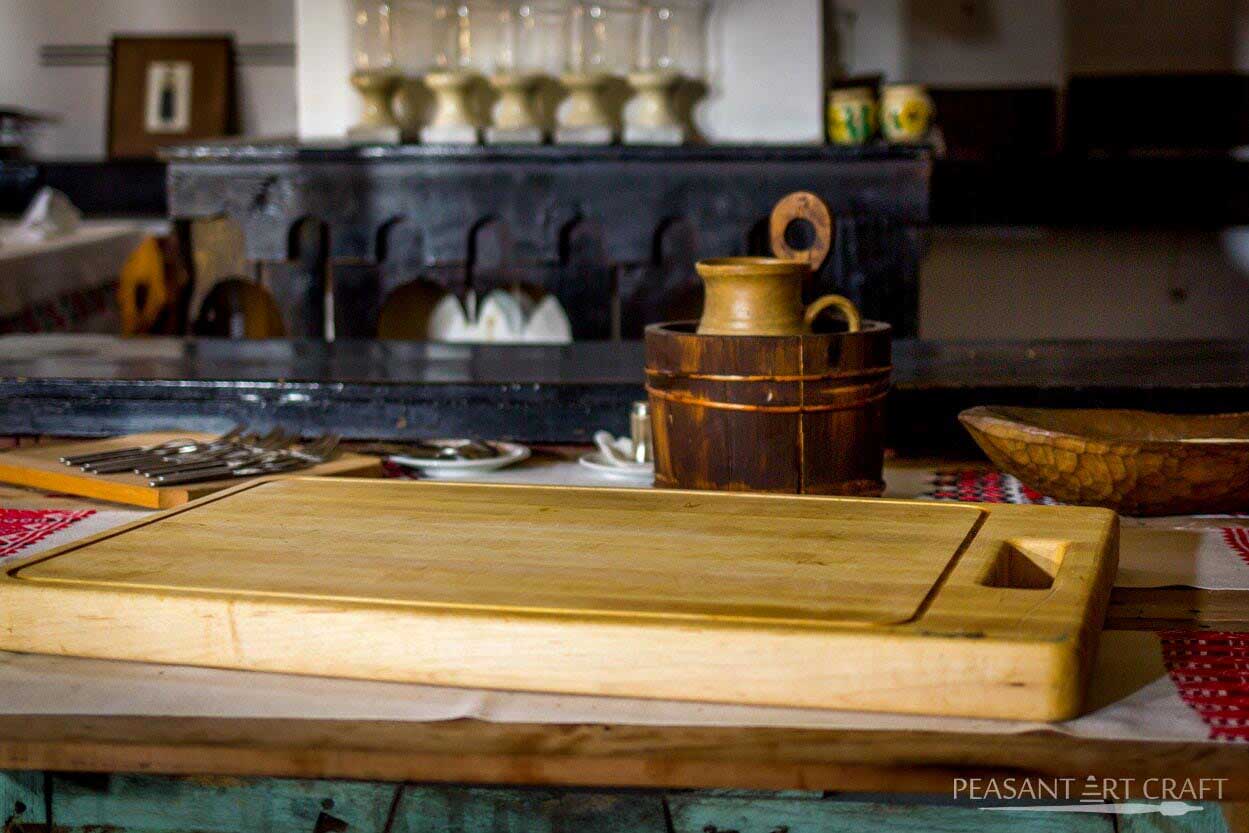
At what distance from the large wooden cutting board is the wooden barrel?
147 millimetres

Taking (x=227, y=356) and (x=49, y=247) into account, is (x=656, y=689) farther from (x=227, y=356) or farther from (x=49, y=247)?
(x=49, y=247)

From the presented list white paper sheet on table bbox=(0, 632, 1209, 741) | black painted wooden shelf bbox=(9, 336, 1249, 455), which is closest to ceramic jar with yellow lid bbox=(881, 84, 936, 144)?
black painted wooden shelf bbox=(9, 336, 1249, 455)

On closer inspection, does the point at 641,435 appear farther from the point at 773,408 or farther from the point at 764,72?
the point at 764,72

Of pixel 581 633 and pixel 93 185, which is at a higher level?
pixel 93 185

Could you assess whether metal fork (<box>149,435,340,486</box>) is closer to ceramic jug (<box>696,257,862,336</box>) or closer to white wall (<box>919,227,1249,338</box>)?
ceramic jug (<box>696,257,862,336</box>)

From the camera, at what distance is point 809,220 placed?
1.46 m

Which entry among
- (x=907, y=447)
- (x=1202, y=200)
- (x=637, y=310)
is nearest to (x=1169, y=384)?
(x=907, y=447)

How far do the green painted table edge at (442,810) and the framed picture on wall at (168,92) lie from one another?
659cm

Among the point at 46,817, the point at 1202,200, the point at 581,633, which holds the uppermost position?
the point at 1202,200

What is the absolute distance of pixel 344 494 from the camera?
1.25 m

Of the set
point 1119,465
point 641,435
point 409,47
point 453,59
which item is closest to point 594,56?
point 453,59

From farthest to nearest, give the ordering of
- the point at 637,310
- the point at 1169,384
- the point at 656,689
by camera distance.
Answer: the point at 637,310 < the point at 1169,384 < the point at 656,689

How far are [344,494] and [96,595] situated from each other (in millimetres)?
329

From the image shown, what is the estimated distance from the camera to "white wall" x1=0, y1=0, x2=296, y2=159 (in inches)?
280
